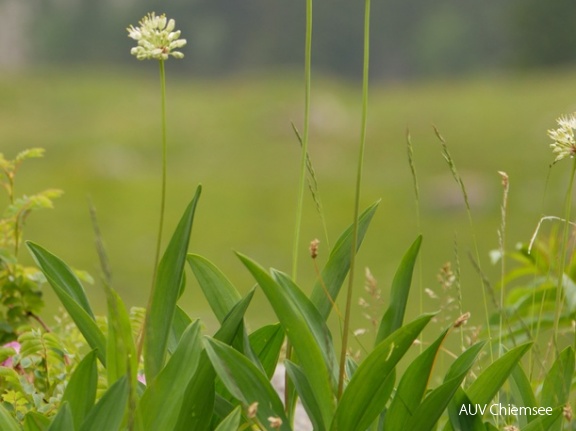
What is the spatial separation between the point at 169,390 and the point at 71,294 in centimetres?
35

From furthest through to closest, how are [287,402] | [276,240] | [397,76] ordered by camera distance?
[397,76] < [276,240] < [287,402]

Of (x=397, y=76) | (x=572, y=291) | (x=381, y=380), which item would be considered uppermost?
(x=381, y=380)

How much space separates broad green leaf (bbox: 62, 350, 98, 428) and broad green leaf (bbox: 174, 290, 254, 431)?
0.17 m

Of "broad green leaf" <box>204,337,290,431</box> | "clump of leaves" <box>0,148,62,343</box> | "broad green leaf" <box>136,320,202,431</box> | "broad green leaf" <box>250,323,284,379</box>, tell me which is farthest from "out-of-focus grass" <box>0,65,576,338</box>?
"broad green leaf" <box>136,320,202,431</box>

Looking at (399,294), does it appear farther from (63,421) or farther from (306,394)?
(63,421)

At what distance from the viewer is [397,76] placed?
75562mm

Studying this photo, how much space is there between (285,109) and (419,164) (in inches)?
308

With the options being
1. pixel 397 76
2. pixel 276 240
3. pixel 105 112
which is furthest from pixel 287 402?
pixel 397 76

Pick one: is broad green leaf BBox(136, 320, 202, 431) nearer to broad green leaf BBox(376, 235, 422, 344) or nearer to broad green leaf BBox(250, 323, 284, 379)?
broad green leaf BBox(250, 323, 284, 379)

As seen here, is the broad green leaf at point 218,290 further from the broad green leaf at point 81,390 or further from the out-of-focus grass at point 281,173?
the out-of-focus grass at point 281,173

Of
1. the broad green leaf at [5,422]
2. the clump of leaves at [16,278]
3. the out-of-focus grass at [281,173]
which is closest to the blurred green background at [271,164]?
the out-of-focus grass at [281,173]

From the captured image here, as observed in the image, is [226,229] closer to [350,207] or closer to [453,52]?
[350,207]

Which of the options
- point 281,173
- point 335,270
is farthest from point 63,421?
point 281,173

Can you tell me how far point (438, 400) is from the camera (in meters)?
1.63
